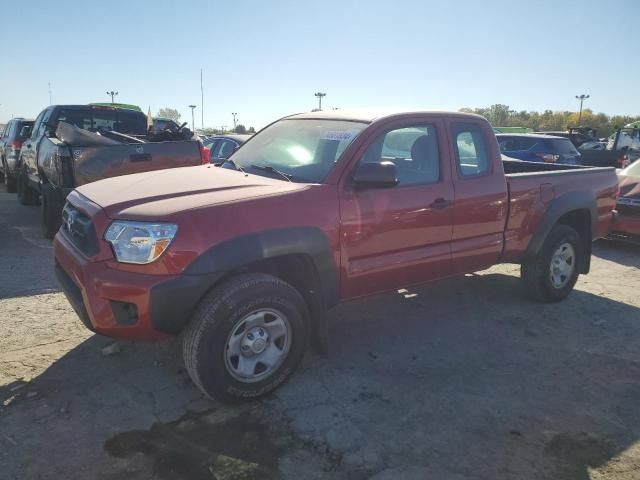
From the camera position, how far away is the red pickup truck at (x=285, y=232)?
2908 millimetres

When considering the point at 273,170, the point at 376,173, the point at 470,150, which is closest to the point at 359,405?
the point at 376,173

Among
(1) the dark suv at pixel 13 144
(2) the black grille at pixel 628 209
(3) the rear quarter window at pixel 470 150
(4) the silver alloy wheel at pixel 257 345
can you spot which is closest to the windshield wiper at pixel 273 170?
(4) the silver alloy wheel at pixel 257 345

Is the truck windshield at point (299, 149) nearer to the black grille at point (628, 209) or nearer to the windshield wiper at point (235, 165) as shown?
the windshield wiper at point (235, 165)

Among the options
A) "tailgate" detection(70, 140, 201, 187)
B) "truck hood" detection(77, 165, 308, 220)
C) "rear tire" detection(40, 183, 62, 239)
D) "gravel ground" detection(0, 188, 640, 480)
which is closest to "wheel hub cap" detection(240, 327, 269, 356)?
"gravel ground" detection(0, 188, 640, 480)

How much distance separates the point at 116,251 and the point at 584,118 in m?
74.8

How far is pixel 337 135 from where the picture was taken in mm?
3801

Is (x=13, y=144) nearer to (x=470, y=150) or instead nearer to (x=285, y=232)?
(x=285, y=232)

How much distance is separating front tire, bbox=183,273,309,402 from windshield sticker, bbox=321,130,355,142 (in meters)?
1.20

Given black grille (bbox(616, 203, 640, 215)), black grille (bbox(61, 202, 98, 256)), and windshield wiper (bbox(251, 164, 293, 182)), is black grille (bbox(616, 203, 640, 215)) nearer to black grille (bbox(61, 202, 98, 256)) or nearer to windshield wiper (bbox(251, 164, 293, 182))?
windshield wiper (bbox(251, 164, 293, 182))

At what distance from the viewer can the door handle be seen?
3.97 meters

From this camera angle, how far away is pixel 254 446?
280 cm

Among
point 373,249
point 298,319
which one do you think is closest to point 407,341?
point 373,249

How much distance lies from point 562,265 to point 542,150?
8.06 meters

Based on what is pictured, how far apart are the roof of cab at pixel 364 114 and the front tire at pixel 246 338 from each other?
1.49m
